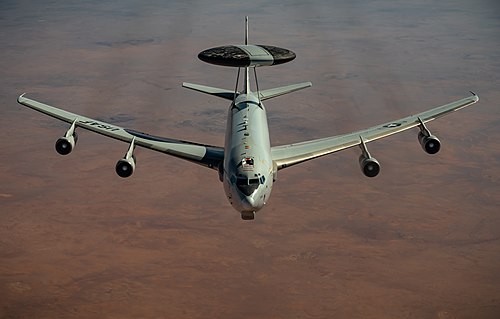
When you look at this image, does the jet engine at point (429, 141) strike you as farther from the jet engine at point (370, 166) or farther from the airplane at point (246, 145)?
the jet engine at point (370, 166)

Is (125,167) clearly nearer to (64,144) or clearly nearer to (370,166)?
(64,144)

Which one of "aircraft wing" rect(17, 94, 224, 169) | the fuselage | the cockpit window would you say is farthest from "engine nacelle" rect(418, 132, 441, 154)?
the cockpit window

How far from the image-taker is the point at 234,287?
123 metres

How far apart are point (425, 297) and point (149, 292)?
41458 mm

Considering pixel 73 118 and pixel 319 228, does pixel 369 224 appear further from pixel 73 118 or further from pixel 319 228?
pixel 73 118

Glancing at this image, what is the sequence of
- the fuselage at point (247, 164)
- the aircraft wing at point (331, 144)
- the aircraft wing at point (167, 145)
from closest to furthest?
1. the fuselage at point (247, 164)
2. the aircraft wing at point (167, 145)
3. the aircraft wing at point (331, 144)

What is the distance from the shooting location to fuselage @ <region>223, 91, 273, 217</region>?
256 feet

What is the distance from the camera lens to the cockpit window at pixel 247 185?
7775 centimetres

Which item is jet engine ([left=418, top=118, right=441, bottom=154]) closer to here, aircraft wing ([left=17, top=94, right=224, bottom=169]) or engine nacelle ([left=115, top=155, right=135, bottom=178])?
aircraft wing ([left=17, top=94, right=224, bottom=169])

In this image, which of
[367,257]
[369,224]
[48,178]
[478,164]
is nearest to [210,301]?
[367,257]

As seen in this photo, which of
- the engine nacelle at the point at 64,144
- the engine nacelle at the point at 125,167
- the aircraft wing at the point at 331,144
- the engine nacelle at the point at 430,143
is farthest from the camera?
the engine nacelle at the point at 430,143

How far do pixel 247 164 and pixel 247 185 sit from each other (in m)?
2.73

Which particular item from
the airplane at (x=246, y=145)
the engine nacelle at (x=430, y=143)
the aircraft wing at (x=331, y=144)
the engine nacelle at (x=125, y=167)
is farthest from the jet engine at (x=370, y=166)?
the engine nacelle at (x=125, y=167)

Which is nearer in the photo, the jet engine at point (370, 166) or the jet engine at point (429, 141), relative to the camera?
the jet engine at point (370, 166)
